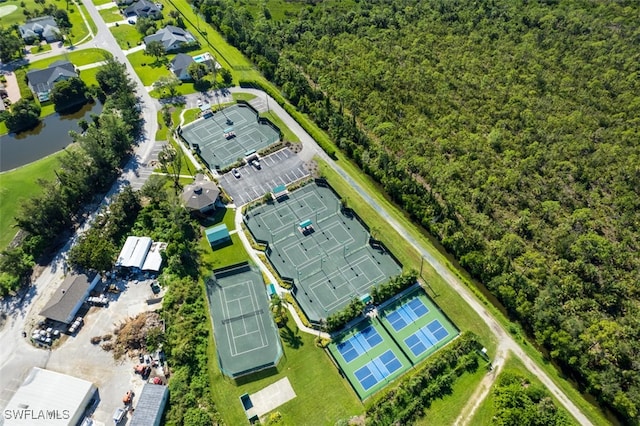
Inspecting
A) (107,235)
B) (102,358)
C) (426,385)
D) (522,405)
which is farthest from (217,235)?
(522,405)

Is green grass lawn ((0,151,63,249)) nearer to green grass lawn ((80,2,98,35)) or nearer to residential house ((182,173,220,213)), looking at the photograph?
Result: residential house ((182,173,220,213))

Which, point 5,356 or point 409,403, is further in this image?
point 5,356

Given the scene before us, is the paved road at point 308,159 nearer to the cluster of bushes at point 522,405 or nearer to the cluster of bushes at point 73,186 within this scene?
the cluster of bushes at point 522,405

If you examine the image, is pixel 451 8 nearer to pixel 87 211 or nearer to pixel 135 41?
pixel 135 41

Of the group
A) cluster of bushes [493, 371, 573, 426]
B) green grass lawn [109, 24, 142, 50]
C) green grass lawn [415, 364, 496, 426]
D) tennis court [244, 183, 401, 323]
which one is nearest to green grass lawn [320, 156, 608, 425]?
tennis court [244, 183, 401, 323]

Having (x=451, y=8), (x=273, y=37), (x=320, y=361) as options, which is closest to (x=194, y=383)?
(x=320, y=361)

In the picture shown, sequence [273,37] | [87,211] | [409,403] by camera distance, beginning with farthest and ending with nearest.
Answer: [273,37], [87,211], [409,403]

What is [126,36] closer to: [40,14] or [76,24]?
[76,24]
